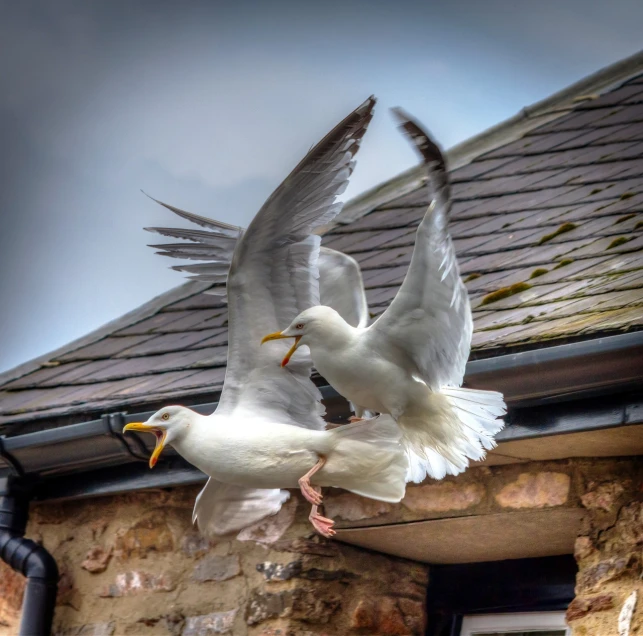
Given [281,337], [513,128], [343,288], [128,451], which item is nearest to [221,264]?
[343,288]

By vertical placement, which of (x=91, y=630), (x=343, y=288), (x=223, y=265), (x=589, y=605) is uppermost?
(x=343, y=288)

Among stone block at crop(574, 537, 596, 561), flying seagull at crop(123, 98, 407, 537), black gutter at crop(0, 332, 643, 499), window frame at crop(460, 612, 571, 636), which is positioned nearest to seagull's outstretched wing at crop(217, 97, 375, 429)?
flying seagull at crop(123, 98, 407, 537)

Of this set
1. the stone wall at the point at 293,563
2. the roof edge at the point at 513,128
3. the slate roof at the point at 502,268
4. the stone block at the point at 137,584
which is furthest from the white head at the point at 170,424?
the roof edge at the point at 513,128

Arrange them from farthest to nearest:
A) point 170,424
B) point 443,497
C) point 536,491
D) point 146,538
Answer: point 146,538
point 443,497
point 536,491
point 170,424

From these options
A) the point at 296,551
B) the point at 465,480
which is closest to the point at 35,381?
the point at 296,551

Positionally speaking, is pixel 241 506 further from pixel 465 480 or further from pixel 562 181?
pixel 562 181

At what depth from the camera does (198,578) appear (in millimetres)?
3750

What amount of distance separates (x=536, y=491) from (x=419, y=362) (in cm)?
67

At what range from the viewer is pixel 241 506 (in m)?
3.10

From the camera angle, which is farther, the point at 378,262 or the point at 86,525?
the point at 378,262

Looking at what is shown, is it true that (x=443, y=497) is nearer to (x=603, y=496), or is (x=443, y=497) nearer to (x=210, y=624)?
(x=603, y=496)

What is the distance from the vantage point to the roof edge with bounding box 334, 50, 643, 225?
18.6ft

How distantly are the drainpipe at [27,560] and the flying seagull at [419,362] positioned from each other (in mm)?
1586

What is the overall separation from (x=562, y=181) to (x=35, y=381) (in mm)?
2270
